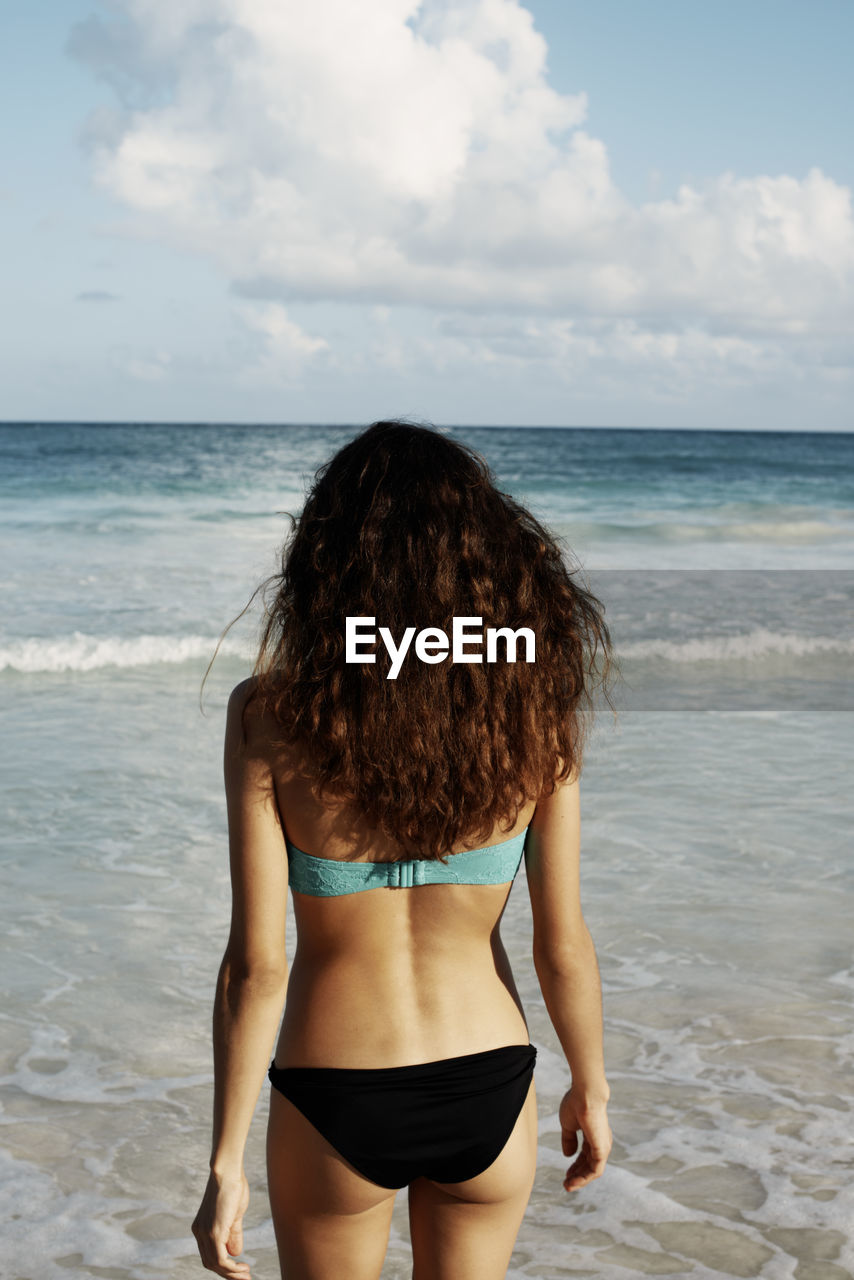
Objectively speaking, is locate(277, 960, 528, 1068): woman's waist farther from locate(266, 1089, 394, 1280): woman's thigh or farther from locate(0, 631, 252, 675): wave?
locate(0, 631, 252, 675): wave

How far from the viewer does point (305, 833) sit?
1.64 metres

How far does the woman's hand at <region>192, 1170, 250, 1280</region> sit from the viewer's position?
163cm

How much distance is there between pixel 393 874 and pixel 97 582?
1350cm

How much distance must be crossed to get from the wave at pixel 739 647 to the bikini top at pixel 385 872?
10139 millimetres

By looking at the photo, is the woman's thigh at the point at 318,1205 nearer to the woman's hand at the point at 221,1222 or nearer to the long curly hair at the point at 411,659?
the woman's hand at the point at 221,1222

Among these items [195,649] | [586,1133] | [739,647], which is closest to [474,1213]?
[586,1133]

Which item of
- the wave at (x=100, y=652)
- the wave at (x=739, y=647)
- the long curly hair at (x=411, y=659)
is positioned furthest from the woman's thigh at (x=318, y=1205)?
the wave at (x=739, y=647)

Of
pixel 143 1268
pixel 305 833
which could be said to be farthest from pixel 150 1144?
pixel 305 833

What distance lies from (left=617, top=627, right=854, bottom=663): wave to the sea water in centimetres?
4

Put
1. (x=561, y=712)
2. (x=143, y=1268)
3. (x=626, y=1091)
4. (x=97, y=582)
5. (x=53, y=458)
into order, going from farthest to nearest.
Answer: (x=53, y=458) < (x=97, y=582) < (x=626, y=1091) < (x=143, y=1268) < (x=561, y=712)

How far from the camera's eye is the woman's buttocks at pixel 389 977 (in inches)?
65.6

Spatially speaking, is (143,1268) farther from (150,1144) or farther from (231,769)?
(231,769)

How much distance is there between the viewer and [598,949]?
4.58 metres

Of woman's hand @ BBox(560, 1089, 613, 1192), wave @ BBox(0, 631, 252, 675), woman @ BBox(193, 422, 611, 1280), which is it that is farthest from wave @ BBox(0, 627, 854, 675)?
woman @ BBox(193, 422, 611, 1280)
